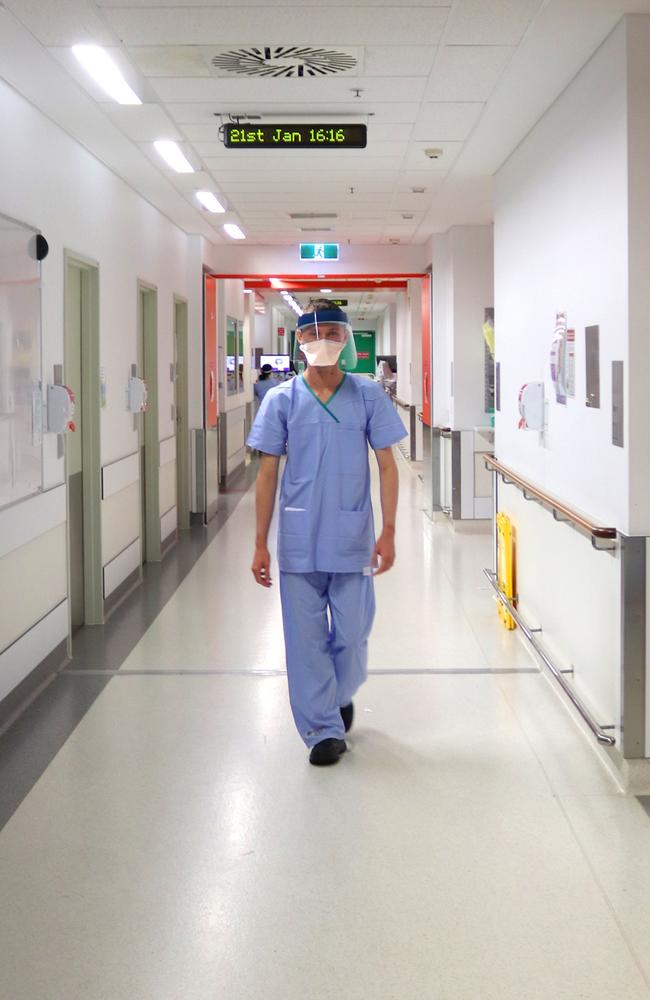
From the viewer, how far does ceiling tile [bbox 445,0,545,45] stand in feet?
12.6

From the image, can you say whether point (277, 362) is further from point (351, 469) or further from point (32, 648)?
point (351, 469)

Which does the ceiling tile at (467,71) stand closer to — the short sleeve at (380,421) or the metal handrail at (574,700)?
the short sleeve at (380,421)

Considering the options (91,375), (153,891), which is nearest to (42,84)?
(91,375)

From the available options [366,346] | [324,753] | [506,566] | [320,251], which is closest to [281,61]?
[324,753]

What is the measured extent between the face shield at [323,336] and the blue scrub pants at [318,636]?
81 centimetres

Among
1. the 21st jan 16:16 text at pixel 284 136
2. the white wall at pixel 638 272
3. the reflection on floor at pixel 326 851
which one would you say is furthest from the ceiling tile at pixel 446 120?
the reflection on floor at pixel 326 851

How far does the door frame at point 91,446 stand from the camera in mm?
6277

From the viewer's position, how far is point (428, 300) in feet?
35.6

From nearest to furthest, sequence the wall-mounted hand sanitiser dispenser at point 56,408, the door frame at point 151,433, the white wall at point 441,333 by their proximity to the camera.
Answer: the wall-mounted hand sanitiser dispenser at point 56,408 → the door frame at point 151,433 → the white wall at point 441,333

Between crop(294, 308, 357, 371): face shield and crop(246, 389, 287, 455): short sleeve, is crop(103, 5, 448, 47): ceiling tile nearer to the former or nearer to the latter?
crop(294, 308, 357, 371): face shield

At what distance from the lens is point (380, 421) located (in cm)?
400

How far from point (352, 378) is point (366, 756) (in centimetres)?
145

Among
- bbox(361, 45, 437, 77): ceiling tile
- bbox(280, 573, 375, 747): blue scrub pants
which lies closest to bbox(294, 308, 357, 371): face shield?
bbox(280, 573, 375, 747): blue scrub pants

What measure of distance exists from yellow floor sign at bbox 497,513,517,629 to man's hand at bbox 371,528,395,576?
214cm
